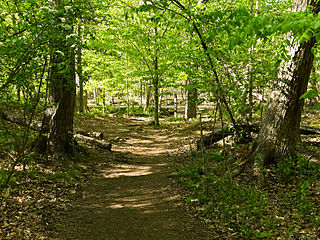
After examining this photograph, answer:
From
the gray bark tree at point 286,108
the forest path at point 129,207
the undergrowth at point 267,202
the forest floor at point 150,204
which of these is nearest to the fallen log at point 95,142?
the forest path at point 129,207

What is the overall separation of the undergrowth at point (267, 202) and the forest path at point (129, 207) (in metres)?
0.52

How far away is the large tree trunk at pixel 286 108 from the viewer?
5.98 m

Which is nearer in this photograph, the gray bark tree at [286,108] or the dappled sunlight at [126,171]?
the gray bark tree at [286,108]

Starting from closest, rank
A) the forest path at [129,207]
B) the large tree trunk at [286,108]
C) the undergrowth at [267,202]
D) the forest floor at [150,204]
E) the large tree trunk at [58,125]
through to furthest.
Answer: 1. the undergrowth at [267,202]
2. the forest floor at [150,204]
3. the forest path at [129,207]
4. the large tree trunk at [286,108]
5. the large tree trunk at [58,125]

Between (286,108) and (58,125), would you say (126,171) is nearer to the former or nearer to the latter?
(58,125)

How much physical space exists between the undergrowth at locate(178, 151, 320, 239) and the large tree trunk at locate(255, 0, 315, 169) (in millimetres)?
370

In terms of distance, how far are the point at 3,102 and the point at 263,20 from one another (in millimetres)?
5112

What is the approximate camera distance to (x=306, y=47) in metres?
5.89

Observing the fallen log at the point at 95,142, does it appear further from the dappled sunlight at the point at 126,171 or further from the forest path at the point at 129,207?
the dappled sunlight at the point at 126,171

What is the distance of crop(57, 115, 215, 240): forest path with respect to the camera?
15.9ft

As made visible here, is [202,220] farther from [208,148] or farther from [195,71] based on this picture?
[208,148]

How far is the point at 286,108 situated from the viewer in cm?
622

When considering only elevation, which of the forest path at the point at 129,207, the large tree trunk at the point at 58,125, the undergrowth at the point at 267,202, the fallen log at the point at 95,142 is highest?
the large tree trunk at the point at 58,125

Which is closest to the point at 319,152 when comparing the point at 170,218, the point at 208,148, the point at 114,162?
the point at 208,148
